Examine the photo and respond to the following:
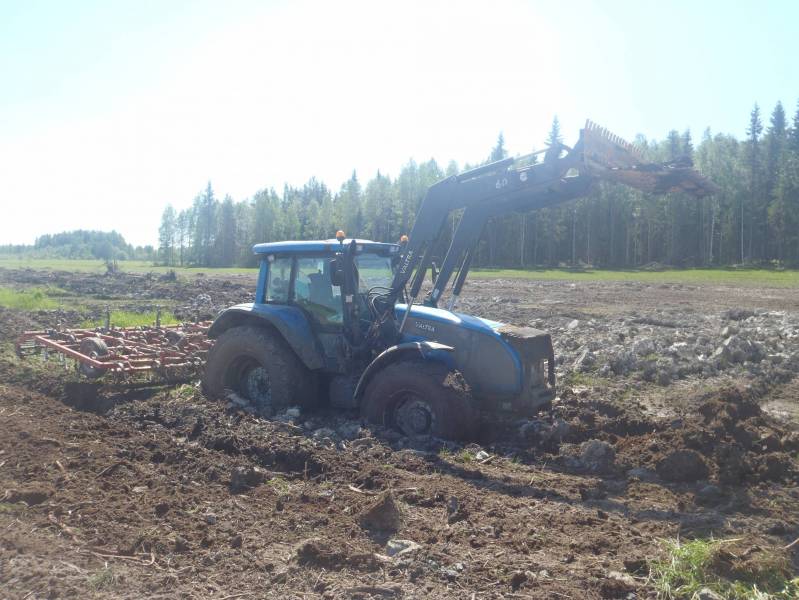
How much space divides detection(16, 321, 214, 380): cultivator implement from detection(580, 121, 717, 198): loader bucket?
20.8 ft

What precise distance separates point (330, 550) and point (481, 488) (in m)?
1.91

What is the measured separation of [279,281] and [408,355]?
2482mm

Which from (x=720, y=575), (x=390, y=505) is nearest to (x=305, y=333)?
(x=390, y=505)

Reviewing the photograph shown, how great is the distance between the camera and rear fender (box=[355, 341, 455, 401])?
7.80 meters

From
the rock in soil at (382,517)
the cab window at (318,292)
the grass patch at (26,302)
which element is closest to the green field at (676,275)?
the grass patch at (26,302)

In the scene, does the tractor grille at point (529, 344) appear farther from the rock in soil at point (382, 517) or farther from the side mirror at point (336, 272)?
the rock in soil at point (382, 517)

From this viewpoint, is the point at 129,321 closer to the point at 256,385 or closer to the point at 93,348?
the point at 93,348

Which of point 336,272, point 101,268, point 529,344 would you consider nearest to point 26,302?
point 336,272

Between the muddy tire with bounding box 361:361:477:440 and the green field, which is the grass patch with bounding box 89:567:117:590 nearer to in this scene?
the muddy tire with bounding box 361:361:477:440

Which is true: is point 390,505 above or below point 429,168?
below

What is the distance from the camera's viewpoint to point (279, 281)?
9547 mm

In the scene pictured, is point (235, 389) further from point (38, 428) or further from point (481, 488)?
point (481, 488)

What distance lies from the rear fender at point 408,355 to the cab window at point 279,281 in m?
1.95

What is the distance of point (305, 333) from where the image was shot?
895 centimetres
